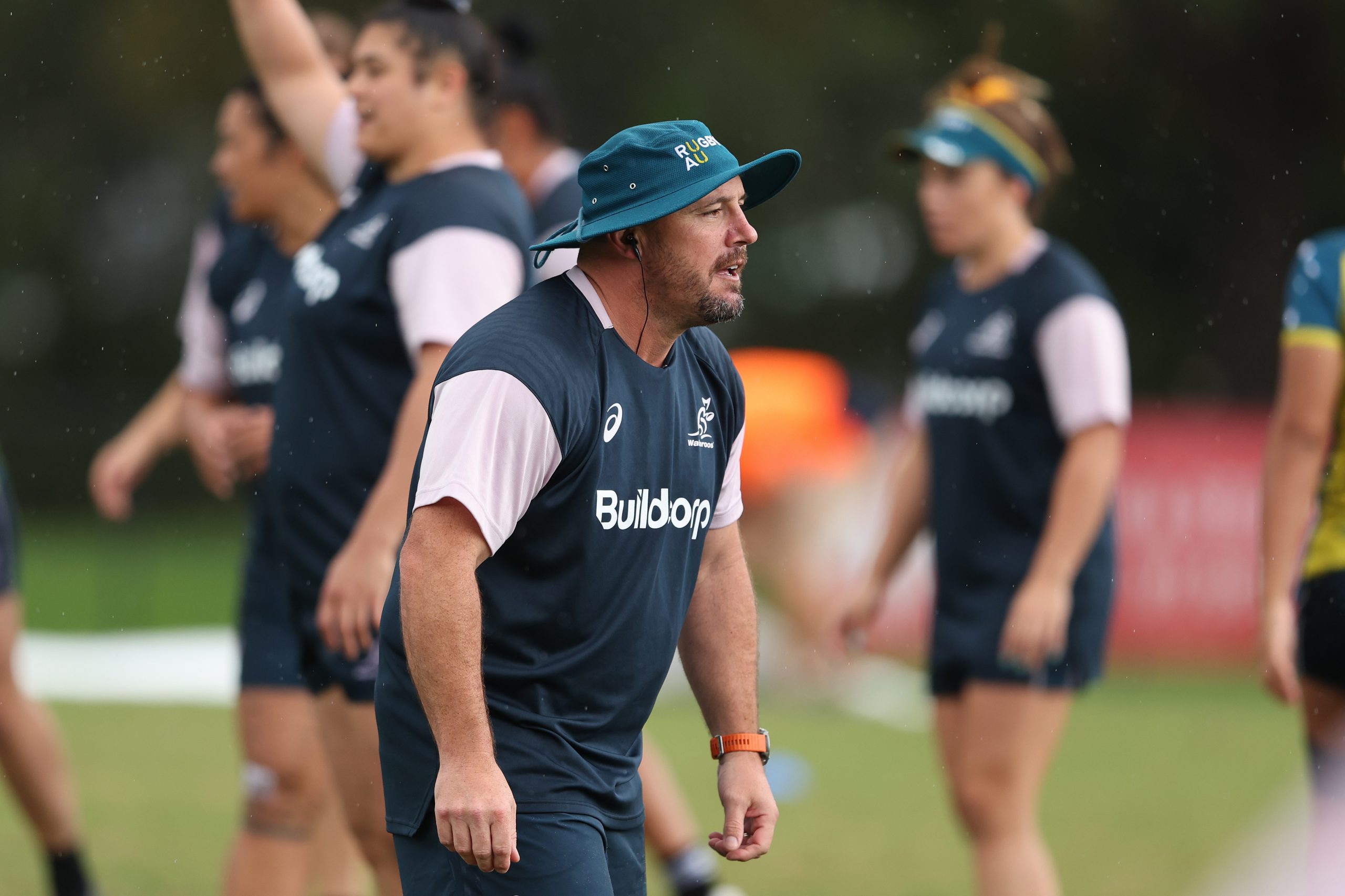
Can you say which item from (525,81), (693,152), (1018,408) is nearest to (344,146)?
(525,81)

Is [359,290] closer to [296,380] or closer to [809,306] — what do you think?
[296,380]

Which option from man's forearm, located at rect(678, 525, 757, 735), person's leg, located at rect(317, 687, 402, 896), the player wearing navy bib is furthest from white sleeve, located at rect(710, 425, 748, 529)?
the player wearing navy bib

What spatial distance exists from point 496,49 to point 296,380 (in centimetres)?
112

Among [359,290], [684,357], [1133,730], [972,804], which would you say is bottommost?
[1133,730]

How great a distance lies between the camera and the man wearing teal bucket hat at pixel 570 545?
3047 millimetres

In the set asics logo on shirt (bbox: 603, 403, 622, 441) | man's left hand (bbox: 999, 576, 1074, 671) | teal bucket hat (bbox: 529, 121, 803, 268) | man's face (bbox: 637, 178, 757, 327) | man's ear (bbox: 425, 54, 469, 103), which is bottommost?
man's left hand (bbox: 999, 576, 1074, 671)

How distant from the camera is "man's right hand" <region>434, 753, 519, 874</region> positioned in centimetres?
300

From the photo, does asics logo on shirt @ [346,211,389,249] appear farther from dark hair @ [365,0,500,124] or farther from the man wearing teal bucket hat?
the man wearing teal bucket hat

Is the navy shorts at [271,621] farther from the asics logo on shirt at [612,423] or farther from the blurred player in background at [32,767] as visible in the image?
the asics logo on shirt at [612,423]

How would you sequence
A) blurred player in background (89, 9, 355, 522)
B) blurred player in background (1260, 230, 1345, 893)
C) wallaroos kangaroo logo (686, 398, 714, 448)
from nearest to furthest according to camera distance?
wallaroos kangaroo logo (686, 398, 714, 448), blurred player in background (1260, 230, 1345, 893), blurred player in background (89, 9, 355, 522)

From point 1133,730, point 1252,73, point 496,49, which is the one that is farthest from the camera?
point 1252,73

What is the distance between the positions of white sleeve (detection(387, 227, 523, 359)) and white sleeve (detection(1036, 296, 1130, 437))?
1.87 meters

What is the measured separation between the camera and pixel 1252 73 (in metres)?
Answer: 22.4

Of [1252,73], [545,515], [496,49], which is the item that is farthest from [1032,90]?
[1252,73]
